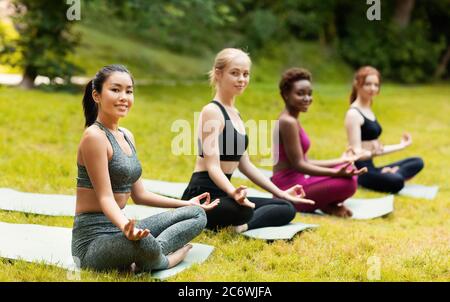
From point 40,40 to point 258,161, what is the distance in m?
4.25

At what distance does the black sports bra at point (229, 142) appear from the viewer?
14.3 ft

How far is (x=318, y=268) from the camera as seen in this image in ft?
12.3

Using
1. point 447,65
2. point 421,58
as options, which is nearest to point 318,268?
point 421,58

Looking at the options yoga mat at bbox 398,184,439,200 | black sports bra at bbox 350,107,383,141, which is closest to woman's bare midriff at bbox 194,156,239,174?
black sports bra at bbox 350,107,383,141

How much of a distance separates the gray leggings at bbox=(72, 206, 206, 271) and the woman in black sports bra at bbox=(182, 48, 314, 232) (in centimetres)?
62

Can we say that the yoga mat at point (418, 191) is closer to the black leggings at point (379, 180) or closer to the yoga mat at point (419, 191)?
the yoga mat at point (419, 191)

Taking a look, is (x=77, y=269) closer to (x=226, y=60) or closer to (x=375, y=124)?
(x=226, y=60)

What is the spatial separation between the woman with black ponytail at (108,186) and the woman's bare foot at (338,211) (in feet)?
7.30

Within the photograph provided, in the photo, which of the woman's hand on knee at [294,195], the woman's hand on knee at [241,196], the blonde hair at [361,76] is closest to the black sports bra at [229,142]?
the woman's hand on knee at [241,196]

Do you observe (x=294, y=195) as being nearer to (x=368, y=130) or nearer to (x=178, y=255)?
(x=178, y=255)

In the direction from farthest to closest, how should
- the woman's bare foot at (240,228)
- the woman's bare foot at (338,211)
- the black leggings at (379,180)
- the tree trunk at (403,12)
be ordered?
the tree trunk at (403,12) → the black leggings at (379,180) → the woman's bare foot at (338,211) → the woman's bare foot at (240,228)

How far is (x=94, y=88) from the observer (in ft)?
11.3

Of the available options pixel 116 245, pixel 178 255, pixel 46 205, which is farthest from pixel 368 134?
pixel 116 245

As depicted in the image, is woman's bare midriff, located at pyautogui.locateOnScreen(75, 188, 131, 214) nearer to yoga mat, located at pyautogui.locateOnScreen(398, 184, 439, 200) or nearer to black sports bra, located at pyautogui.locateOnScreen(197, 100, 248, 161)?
black sports bra, located at pyautogui.locateOnScreen(197, 100, 248, 161)
